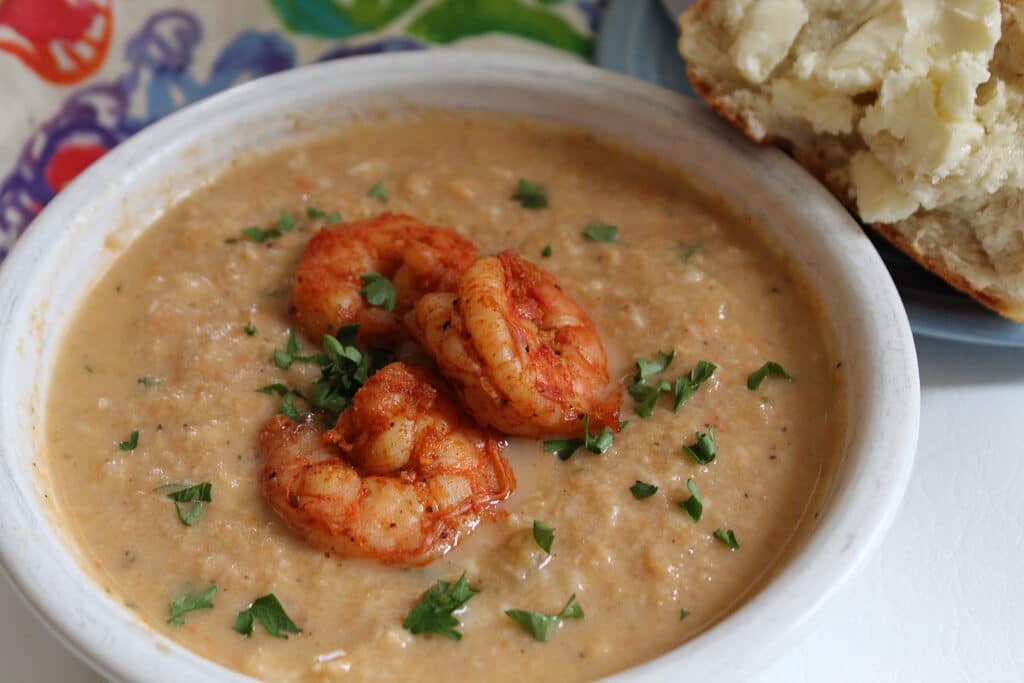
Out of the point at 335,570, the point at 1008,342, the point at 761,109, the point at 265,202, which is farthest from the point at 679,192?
the point at 335,570

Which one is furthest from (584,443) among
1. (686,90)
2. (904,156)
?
(686,90)

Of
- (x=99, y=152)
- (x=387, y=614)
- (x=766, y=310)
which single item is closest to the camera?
(x=387, y=614)

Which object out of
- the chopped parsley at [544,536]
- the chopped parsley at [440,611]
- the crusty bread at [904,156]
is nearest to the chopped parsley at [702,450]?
the chopped parsley at [544,536]

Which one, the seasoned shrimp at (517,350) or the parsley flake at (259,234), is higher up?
the seasoned shrimp at (517,350)

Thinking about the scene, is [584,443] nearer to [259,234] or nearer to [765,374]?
[765,374]

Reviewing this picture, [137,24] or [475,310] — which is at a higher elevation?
[475,310]

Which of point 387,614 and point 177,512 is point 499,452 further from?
point 177,512

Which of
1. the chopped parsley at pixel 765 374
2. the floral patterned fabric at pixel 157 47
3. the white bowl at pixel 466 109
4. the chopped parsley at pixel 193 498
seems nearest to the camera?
the white bowl at pixel 466 109

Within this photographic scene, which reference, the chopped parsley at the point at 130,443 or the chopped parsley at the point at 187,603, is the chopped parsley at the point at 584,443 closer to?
the chopped parsley at the point at 187,603
